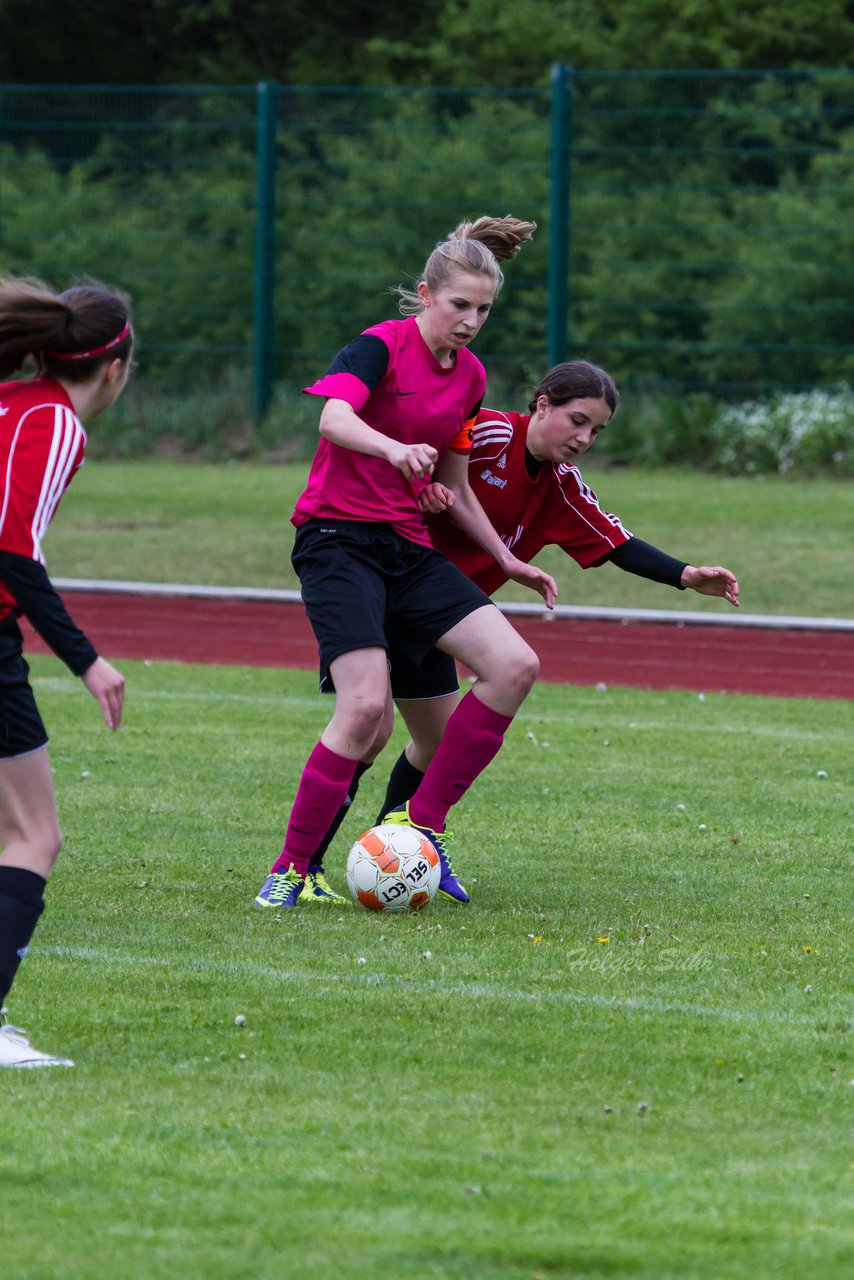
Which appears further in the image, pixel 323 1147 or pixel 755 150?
pixel 755 150

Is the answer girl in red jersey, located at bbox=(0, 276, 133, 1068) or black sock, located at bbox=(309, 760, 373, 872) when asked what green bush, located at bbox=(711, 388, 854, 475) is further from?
girl in red jersey, located at bbox=(0, 276, 133, 1068)

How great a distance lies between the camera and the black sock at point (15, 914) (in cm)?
443

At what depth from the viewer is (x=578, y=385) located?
6.43 metres

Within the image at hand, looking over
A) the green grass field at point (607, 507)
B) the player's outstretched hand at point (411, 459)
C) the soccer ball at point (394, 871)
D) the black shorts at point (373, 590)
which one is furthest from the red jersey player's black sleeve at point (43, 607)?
the green grass field at point (607, 507)

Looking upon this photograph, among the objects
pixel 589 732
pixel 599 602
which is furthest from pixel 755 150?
pixel 589 732

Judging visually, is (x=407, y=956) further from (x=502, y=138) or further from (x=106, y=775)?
(x=502, y=138)

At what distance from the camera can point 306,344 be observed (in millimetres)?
23688

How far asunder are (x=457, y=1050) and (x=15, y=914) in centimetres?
107

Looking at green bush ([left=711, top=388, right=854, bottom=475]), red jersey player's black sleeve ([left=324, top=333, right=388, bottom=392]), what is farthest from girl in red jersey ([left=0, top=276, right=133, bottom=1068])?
green bush ([left=711, top=388, right=854, bottom=475])

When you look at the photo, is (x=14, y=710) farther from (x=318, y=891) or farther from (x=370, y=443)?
(x=318, y=891)

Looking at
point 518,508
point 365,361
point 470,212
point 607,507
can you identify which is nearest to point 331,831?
point 518,508

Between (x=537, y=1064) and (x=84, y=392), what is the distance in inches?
73.8

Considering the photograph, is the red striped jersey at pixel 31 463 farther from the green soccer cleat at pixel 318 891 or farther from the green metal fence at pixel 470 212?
the green metal fence at pixel 470 212

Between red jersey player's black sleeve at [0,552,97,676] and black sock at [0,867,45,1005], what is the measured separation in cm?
52
